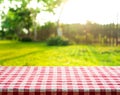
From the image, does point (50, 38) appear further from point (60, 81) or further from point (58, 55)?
point (60, 81)

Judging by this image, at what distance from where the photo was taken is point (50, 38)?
4762 mm

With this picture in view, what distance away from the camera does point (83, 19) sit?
425 centimetres

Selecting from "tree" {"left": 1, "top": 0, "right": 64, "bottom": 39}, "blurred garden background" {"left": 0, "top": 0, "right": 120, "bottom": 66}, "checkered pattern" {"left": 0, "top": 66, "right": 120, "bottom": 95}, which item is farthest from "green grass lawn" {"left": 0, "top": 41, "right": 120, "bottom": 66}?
"checkered pattern" {"left": 0, "top": 66, "right": 120, "bottom": 95}

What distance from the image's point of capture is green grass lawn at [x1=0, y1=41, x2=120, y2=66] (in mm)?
3963

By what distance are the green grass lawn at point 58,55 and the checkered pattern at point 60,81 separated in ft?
7.47

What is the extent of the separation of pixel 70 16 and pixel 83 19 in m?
0.21

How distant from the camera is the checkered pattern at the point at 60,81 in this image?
1.16 metres

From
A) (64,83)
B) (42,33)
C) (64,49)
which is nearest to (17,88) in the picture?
(64,83)

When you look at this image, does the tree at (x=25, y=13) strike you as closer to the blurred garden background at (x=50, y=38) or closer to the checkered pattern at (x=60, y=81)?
the blurred garden background at (x=50, y=38)

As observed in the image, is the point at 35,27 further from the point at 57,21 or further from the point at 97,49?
the point at 97,49

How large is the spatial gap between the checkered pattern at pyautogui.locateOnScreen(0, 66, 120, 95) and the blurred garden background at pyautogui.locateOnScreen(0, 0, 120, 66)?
2.29 meters

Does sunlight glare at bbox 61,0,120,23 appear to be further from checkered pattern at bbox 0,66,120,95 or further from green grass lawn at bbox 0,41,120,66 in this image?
checkered pattern at bbox 0,66,120,95

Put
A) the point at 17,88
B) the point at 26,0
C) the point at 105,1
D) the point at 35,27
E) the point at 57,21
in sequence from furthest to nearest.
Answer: the point at 35,27 → the point at 57,21 → the point at 26,0 → the point at 105,1 → the point at 17,88

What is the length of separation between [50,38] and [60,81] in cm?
348
